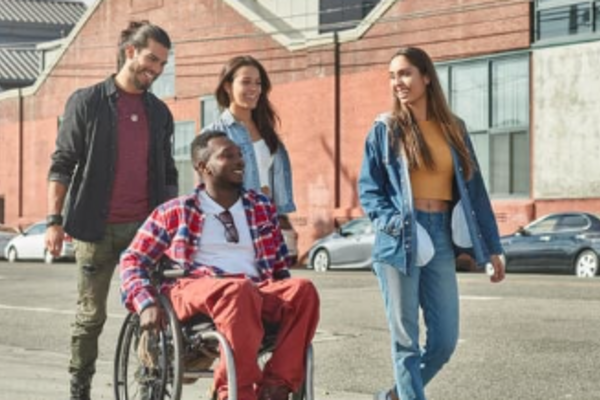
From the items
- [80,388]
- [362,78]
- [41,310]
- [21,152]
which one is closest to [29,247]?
[362,78]

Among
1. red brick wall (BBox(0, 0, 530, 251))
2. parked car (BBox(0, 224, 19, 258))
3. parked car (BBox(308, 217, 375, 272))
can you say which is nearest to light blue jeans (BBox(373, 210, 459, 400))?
parked car (BBox(308, 217, 375, 272))

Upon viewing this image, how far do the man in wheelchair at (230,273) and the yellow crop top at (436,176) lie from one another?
2.42ft

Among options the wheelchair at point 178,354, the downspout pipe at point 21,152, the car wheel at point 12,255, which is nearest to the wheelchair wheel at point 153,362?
the wheelchair at point 178,354

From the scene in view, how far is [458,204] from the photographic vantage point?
6.80 metres

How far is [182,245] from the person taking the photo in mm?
6543

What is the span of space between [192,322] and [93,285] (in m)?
1.37

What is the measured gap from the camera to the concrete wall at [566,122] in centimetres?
3102

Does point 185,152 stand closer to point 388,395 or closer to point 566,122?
point 566,122

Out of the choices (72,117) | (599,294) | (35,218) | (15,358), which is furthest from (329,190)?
(72,117)

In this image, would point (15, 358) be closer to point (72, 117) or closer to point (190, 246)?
point (72, 117)

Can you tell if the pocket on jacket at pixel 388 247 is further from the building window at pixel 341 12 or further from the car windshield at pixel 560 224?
the building window at pixel 341 12

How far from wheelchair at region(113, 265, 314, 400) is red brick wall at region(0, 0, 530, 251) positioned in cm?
2731

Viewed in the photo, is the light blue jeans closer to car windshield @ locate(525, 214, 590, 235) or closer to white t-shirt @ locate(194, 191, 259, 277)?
white t-shirt @ locate(194, 191, 259, 277)

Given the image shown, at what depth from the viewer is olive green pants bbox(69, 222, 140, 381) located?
7.46 m
